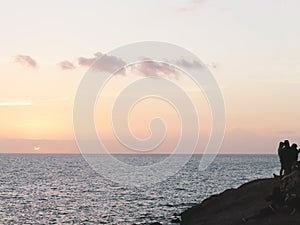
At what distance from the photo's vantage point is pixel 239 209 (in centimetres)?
4138

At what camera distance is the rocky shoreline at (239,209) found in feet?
107

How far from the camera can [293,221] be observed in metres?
31.1

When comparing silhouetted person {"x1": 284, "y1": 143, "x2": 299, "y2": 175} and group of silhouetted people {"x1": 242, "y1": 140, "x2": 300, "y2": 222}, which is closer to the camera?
group of silhouetted people {"x1": 242, "y1": 140, "x2": 300, "y2": 222}

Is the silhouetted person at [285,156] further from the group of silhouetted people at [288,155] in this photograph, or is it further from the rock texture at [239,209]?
the rock texture at [239,209]

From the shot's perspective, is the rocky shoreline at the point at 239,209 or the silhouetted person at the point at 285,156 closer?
the rocky shoreline at the point at 239,209

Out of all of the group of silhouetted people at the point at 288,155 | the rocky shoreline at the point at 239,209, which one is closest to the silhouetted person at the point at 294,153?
the group of silhouetted people at the point at 288,155

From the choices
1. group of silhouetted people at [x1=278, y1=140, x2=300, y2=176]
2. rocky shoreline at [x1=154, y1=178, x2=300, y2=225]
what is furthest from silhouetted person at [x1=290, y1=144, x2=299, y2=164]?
rocky shoreline at [x1=154, y1=178, x2=300, y2=225]

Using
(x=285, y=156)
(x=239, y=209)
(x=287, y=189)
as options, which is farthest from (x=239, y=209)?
(x=287, y=189)

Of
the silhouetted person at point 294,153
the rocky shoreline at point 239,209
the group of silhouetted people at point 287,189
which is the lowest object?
the rocky shoreline at point 239,209

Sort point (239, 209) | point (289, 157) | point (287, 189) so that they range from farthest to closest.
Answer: point (239, 209)
point (289, 157)
point (287, 189)

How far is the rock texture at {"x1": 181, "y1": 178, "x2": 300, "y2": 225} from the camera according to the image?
32728 mm

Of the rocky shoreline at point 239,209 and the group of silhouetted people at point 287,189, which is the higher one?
the group of silhouetted people at point 287,189

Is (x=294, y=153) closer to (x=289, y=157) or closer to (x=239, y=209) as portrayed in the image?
(x=289, y=157)

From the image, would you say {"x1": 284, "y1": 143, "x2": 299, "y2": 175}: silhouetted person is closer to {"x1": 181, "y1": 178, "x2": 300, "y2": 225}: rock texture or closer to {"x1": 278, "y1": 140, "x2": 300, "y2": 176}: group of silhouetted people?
{"x1": 278, "y1": 140, "x2": 300, "y2": 176}: group of silhouetted people
